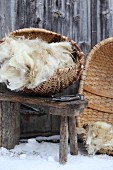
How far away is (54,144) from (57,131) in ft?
0.71

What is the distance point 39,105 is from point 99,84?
0.76 m

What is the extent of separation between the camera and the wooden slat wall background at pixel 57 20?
222 centimetres

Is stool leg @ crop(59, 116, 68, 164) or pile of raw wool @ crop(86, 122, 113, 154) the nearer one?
stool leg @ crop(59, 116, 68, 164)

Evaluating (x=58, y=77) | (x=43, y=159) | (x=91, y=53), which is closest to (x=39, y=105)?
(x=58, y=77)

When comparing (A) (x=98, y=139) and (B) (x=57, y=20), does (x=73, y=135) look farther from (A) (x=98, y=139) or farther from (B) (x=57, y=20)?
(B) (x=57, y=20)

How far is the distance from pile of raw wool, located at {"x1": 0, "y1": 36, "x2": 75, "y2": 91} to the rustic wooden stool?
0.29 ft

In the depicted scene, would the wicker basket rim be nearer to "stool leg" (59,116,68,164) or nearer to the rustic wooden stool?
the rustic wooden stool

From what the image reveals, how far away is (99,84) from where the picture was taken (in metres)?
2.44

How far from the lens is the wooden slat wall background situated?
222 centimetres

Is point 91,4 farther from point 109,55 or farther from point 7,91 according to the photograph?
point 7,91

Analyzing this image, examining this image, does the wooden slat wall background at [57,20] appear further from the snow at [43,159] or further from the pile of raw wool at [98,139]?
the pile of raw wool at [98,139]

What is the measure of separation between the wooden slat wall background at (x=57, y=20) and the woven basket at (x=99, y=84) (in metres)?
0.08

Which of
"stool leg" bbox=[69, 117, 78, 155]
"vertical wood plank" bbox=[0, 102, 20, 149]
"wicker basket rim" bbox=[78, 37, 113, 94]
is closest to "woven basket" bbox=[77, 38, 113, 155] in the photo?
"wicker basket rim" bbox=[78, 37, 113, 94]

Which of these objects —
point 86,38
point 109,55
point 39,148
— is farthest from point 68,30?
point 39,148
